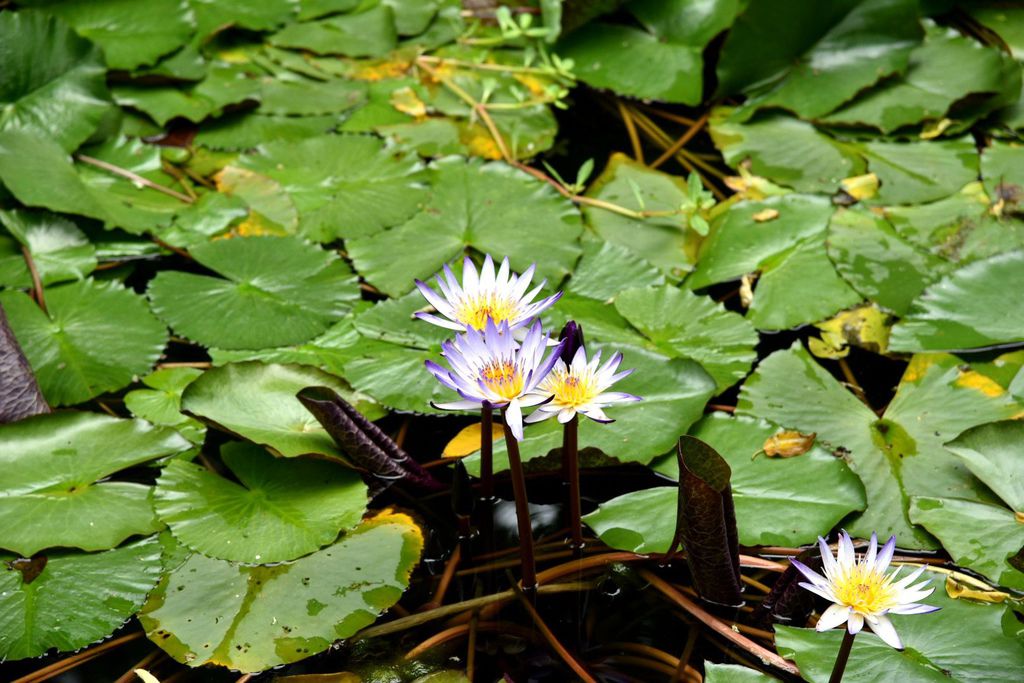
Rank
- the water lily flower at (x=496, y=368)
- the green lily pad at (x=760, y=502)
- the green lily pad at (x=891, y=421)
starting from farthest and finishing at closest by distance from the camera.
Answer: the green lily pad at (x=891, y=421) < the green lily pad at (x=760, y=502) < the water lily flower at (x=496, y=368)

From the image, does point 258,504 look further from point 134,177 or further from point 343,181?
point 134,177

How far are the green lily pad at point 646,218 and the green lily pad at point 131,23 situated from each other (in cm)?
140

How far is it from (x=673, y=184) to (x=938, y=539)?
1.23 metres

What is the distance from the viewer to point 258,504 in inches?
65.5

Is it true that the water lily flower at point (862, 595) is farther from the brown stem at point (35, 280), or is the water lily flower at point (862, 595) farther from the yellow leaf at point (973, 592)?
the brown stem at point (35, 280)

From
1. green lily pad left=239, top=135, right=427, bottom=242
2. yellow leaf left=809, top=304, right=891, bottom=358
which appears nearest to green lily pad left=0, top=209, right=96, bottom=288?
green lily pad left=239, top=135, right=427, bottom=242

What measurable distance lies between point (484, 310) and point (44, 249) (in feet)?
4.41

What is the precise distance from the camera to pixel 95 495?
1659mm

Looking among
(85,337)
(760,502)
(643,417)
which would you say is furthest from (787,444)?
(85,337)

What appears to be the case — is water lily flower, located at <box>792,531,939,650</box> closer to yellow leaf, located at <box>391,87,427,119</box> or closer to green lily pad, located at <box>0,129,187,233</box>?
green lily pad, located at <box>0,129,187,233</box>

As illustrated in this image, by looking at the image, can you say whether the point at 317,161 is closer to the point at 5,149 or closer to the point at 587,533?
the point at 5,149

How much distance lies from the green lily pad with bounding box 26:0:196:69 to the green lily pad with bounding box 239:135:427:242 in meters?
0.57

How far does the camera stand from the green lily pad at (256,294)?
2018mm

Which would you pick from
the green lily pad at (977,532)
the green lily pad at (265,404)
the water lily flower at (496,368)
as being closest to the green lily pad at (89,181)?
the green lily pad at (265,404)
